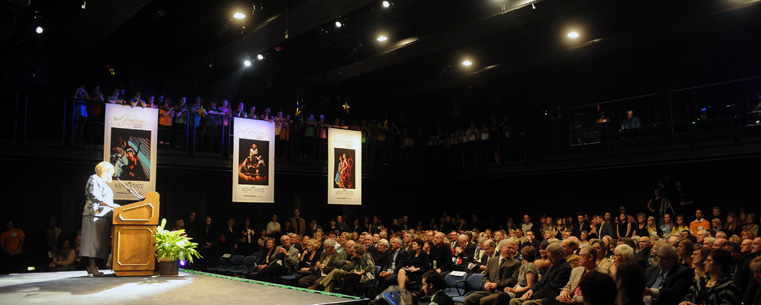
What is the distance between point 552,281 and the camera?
6109 mm

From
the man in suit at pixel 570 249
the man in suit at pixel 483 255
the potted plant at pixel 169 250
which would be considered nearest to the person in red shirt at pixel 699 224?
the man in suit at pixel 483 255

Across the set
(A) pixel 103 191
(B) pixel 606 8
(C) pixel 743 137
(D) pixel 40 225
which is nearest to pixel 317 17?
(B) pixel 606 8

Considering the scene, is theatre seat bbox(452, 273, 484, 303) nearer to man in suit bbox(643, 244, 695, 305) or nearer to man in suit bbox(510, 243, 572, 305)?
man in suit bbox(510, 243, 572, 305)

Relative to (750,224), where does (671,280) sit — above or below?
below

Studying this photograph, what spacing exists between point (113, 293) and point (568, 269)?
453 centimetres

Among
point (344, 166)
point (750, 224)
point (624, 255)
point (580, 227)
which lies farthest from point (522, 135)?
point (624, 255)

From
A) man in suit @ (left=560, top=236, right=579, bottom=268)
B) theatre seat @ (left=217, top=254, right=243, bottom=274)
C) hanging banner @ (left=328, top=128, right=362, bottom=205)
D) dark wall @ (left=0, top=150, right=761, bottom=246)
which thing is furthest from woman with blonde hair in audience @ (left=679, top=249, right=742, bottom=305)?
theatre seat @ (left=217, top=254, right=243, bottom=274)

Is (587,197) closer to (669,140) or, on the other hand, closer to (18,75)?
(669,140)

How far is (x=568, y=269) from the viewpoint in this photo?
6.09m

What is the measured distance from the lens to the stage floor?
505cm

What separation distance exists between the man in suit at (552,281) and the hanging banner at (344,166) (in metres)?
7.32

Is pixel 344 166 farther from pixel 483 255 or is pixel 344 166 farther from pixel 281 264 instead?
pixel 483 255

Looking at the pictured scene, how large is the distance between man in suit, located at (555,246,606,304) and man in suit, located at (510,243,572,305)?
6cm

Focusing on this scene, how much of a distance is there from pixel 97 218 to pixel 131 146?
14.4 feet
